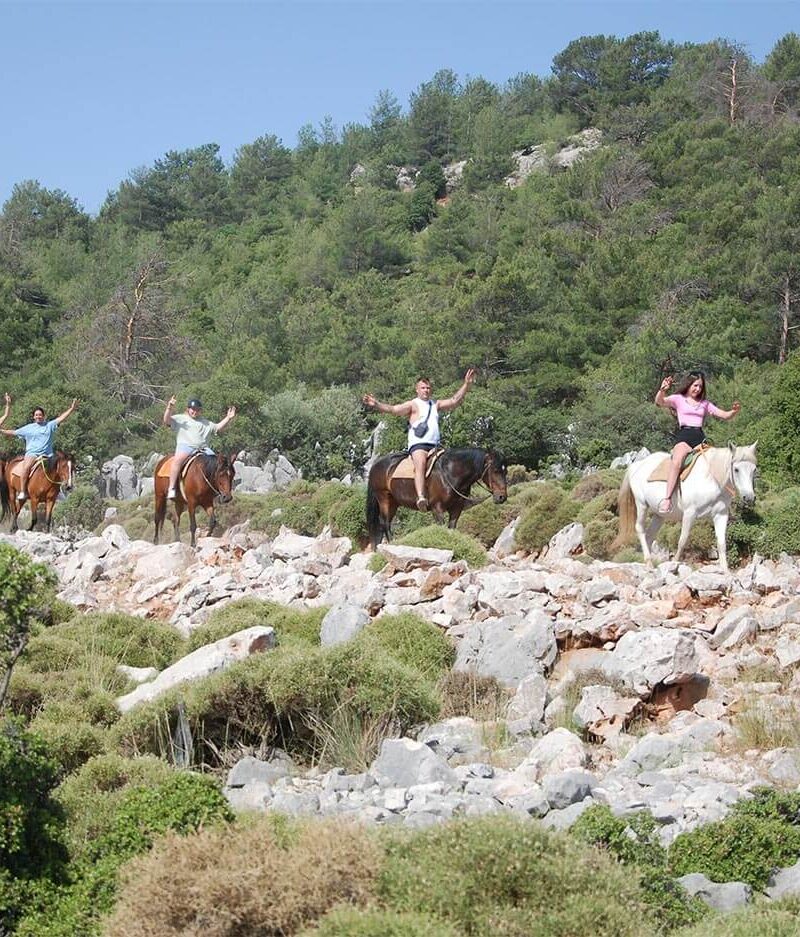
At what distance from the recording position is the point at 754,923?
20.5 ft

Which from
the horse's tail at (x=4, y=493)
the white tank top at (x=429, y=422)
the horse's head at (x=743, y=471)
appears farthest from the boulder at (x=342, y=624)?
the horse's tail at (x=4, y=493)

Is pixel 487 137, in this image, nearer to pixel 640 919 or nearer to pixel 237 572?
pixel 237 572

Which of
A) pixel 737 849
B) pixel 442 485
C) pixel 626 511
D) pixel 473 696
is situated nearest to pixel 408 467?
pixel 442 485

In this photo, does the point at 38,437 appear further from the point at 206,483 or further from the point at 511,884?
the point at 511,884

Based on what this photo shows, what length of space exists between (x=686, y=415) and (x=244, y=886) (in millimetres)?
10627

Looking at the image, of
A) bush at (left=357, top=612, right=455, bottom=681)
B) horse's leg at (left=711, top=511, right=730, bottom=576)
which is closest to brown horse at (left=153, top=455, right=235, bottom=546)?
horse's leg at (left=711, top=511, right=730, bottom=576)

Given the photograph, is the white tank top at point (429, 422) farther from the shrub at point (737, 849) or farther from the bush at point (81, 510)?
the bush at point (81, 510)

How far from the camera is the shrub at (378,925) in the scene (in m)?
5.67

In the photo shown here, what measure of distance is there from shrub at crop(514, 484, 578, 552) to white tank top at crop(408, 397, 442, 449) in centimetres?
244

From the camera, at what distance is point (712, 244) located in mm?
49125

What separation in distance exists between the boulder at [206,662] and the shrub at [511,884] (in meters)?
4.46

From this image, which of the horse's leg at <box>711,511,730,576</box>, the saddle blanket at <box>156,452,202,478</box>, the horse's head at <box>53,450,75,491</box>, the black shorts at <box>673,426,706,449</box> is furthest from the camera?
the horse's head at <box>53,450,75,491</box>

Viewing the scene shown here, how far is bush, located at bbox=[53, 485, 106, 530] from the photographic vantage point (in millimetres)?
33594

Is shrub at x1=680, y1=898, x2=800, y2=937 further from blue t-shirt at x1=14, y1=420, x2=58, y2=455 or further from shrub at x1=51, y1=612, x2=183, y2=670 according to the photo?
blue t-shirt at x1=14, y1=420, x2=58, y2=455
